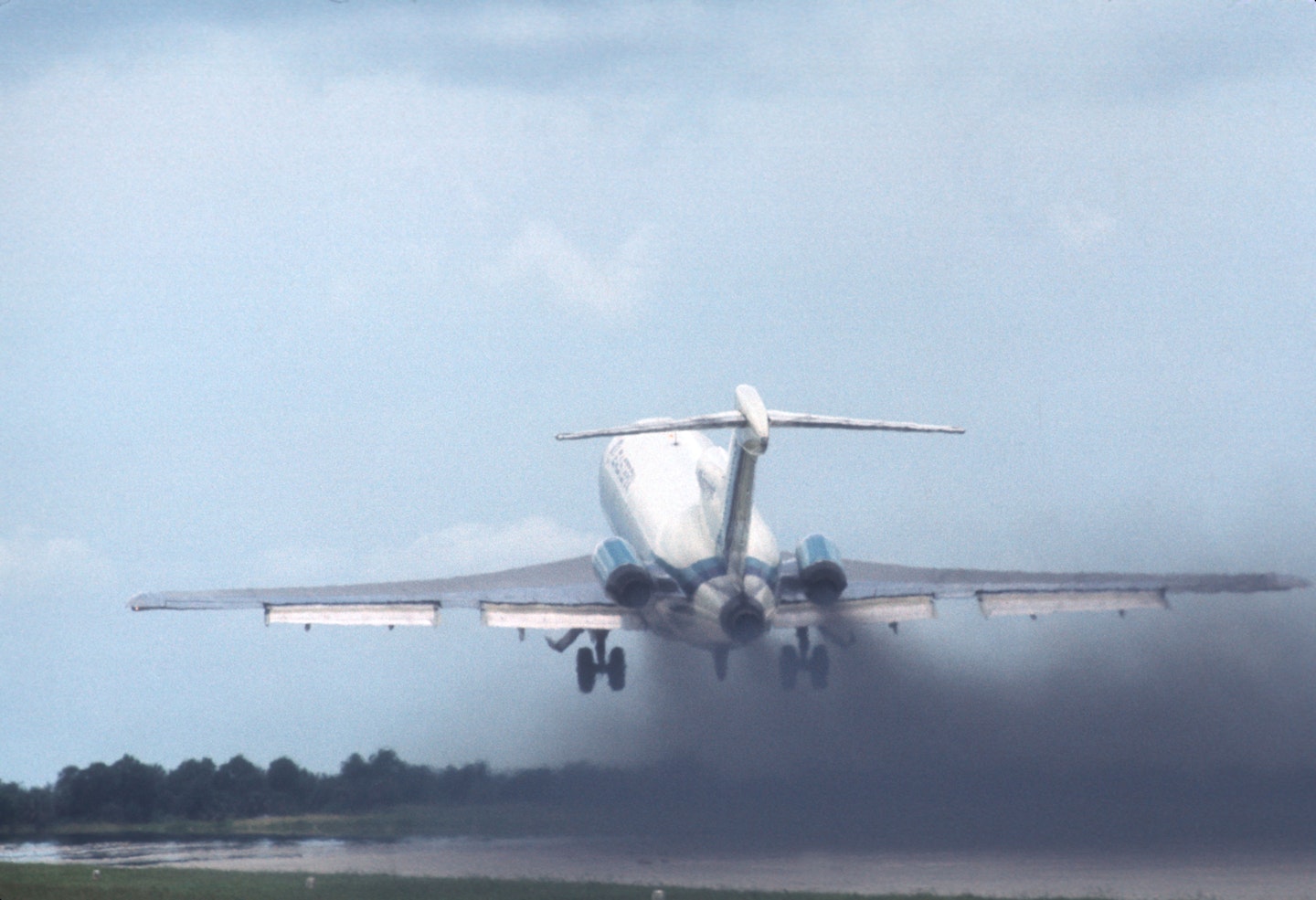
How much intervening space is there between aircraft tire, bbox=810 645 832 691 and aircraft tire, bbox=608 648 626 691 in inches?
189

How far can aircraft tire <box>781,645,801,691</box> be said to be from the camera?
157 feet

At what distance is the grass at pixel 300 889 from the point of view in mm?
37344

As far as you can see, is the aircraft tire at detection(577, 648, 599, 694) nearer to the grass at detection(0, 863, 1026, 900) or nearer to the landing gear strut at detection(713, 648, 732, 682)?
the landing gear strut at detection(713, 648, 732, 682)

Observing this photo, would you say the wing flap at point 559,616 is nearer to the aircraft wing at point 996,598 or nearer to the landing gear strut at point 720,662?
the landing gear strut at point 720,662

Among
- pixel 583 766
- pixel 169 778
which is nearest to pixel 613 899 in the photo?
pixel 583 766

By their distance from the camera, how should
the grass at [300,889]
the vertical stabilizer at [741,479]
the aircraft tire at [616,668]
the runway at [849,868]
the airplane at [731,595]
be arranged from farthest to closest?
1. the aircraft tire at [616,668]
2. the airplane at [731,595]
3. the vertical stabilizer at [741,479]
4. the grass at [300,889]
5. the runway at [849,868]

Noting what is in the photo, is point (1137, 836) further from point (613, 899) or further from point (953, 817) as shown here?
point (613, 899)

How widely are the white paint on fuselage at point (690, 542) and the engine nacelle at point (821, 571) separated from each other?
786 millimetres

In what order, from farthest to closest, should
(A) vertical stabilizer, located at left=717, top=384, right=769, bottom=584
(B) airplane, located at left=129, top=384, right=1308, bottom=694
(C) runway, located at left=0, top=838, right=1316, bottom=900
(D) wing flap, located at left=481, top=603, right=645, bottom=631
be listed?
(D) wing flap, located at left=481, top=603, right=645, bottom=631, (B) airplane, located at left=129, top=384, right=1308, bottom=694, (A) vertical stabilizer, located at left=717, top=384, right=769, bottom=584, (C) runway, located at left=0, top=838, right=1316, bottom=900

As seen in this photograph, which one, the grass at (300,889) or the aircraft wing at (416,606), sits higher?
the aircraft wing at (416,606)

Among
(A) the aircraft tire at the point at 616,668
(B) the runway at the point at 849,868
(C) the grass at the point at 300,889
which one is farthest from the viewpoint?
(A) the aircraft tire at the point at 616,668

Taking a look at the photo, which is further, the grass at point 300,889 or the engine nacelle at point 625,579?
the engine nacelle at point 625,579

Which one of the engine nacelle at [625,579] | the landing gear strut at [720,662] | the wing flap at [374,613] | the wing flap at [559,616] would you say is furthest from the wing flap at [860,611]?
the wing flap at [374,613]

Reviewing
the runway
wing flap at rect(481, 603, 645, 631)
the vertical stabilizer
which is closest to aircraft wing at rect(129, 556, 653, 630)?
wing flap at rect(481, 603, 645, 631)
